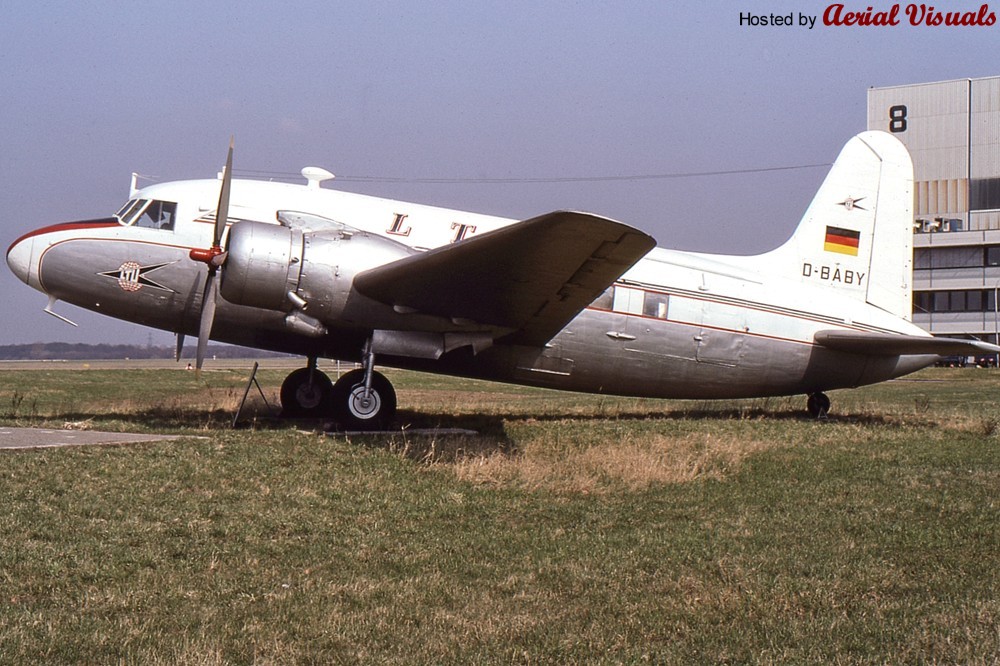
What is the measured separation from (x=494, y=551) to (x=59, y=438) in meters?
6.85

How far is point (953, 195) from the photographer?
67312 mm

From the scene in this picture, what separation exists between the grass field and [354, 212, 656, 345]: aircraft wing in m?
1.92

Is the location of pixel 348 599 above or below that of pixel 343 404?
below

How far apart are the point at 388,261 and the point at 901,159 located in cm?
1079

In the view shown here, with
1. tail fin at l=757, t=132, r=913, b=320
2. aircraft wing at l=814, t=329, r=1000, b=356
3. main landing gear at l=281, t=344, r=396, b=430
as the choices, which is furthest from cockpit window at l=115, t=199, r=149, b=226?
aircraft wing at l=814, t=329, r=1000, b=356

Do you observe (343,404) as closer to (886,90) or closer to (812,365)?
(812,365)

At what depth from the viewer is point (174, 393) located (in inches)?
1025

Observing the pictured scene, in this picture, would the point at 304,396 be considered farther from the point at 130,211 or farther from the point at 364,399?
the point at 130,211

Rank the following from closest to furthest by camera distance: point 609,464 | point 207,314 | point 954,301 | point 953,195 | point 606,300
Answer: point 609,464 → point 207,314 → point 606,300 → point 954,301 → point 953,195

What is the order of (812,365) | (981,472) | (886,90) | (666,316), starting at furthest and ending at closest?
(886,90), (812,365), (666,316), (981,472)

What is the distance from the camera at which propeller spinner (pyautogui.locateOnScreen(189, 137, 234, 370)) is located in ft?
40.3

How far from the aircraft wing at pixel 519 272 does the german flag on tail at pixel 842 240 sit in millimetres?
6299

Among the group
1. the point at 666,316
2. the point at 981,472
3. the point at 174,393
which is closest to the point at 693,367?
the point at 666,316

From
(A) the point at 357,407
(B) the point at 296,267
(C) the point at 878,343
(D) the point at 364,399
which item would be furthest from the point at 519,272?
(C) the point at 878,343
